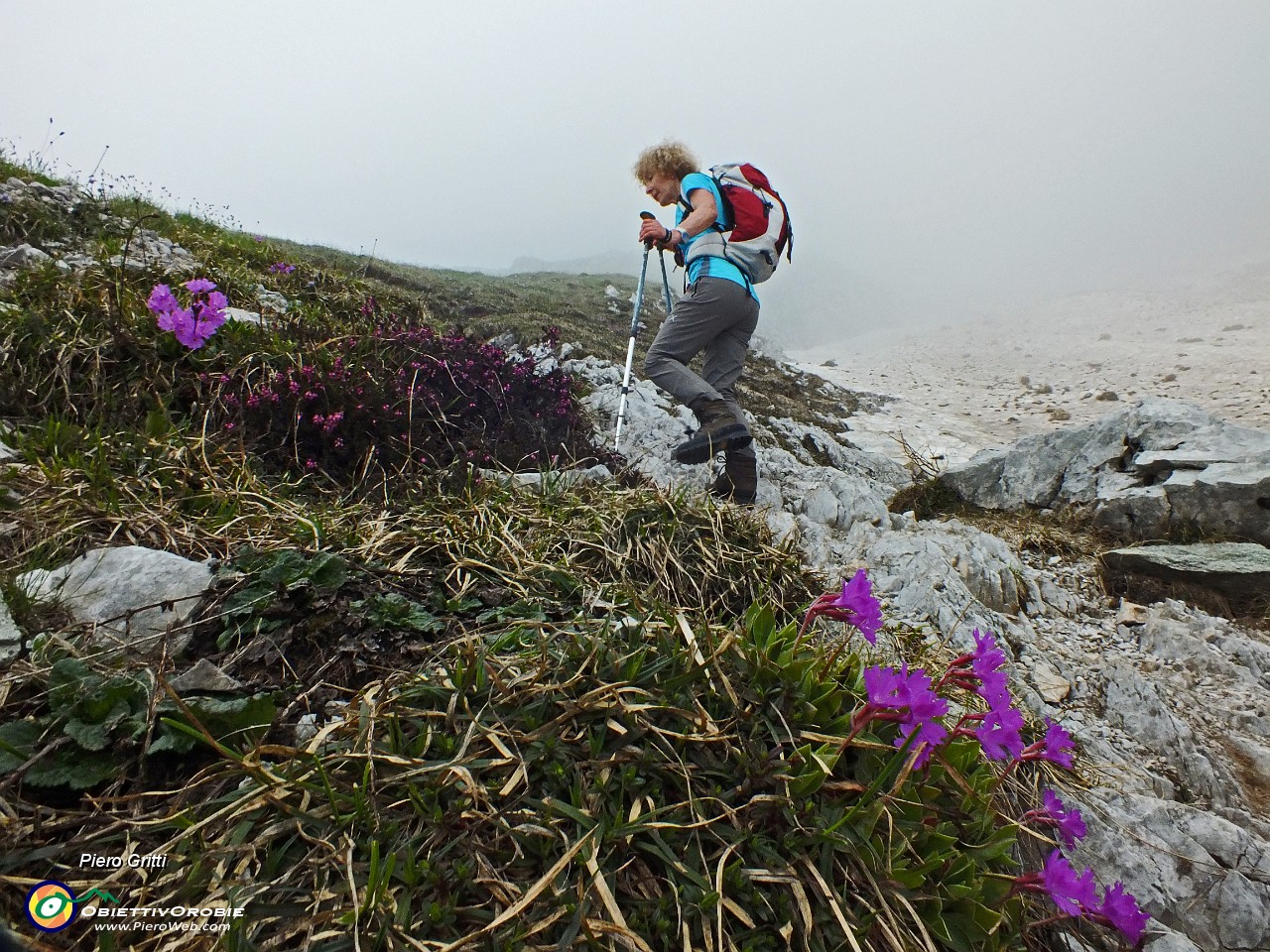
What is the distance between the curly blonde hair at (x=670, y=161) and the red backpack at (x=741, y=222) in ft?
1.36

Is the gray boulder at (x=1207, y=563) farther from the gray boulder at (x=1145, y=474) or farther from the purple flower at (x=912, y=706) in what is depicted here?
the purple flower at (x=912, y=706)

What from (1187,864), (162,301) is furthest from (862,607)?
(162,301)

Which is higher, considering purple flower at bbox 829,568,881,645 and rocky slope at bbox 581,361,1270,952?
purple flower at bbox 829,568,881,645

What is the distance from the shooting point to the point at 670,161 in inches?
207

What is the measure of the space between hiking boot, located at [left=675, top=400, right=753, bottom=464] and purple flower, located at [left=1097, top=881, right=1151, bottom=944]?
10.3 ft

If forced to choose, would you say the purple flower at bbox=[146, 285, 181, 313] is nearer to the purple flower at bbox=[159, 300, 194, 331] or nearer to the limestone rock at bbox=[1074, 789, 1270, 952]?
the purple flower at bbox=[159, 300, 194, 331]

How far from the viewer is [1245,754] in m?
2.61

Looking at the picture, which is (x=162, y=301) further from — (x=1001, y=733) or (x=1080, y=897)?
(x=1080, y=897)

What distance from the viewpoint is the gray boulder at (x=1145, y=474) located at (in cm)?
411

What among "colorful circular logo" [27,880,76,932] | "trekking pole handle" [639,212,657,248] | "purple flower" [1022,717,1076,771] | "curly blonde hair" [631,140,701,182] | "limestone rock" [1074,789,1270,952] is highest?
Result: "curly blonde hair" [631,140,701,182]

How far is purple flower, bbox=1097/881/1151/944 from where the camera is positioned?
1.43m

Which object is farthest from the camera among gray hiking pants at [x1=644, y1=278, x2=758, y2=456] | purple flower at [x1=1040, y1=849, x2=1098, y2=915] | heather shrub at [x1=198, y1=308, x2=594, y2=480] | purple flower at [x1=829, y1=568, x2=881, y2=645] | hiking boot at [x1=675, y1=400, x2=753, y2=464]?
gray hiking pants at [x1=644, y1=278, x2=758, y2=456]

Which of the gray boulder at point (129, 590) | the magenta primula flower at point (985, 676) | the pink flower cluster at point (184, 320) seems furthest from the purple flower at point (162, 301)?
the magenta primula flower at point (985, 676)

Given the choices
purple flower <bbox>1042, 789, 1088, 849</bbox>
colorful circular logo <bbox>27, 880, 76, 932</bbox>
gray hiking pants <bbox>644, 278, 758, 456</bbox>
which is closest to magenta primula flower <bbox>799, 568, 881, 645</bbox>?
purple flower <bbox>1042, 789, 1088, 849</bbox>
